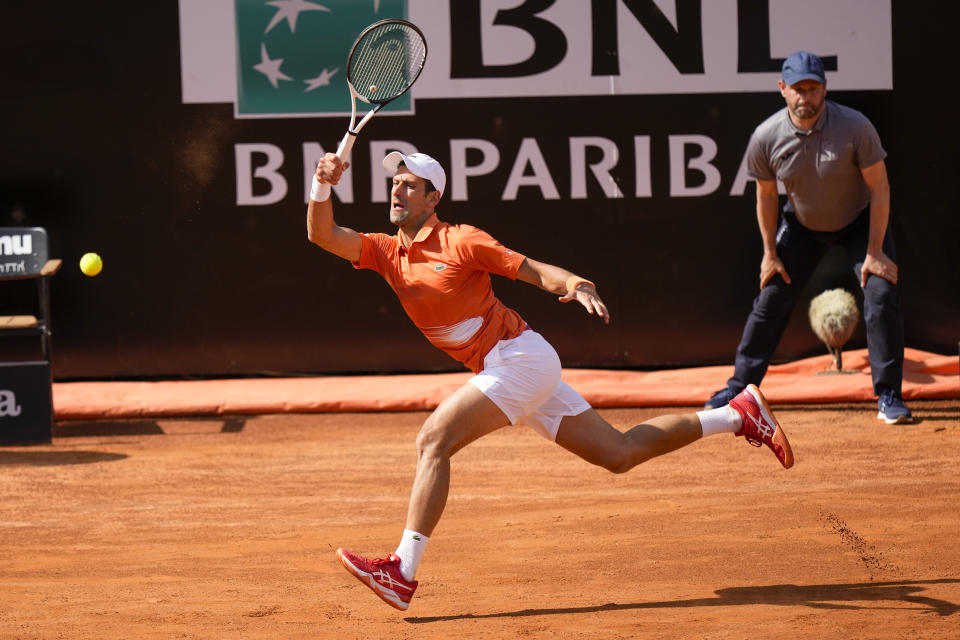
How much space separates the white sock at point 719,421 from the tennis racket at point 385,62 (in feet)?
5.36

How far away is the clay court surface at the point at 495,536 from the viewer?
12.8 ft

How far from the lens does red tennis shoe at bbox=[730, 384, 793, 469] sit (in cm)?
469

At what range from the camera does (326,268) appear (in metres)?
8.05

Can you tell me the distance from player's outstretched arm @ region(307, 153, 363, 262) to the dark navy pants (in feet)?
10.0

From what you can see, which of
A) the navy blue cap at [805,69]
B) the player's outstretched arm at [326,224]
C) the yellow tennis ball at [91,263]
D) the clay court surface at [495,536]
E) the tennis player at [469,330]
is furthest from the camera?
the yellow tennis ball at [91,263]

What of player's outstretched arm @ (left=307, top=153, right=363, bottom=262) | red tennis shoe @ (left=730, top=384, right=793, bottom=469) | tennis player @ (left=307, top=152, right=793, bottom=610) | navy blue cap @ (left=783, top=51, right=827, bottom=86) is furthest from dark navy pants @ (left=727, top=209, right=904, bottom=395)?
player's outstretched arm @ (left=307, top=153, right=363, bottom=262)

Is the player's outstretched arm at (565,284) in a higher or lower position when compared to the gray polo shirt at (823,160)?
lower

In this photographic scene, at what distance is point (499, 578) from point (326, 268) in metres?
4.03

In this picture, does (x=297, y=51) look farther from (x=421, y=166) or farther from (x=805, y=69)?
(x=421, y=166)

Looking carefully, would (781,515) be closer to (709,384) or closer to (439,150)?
(709,384)

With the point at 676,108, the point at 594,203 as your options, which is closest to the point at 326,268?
the point at 594,203

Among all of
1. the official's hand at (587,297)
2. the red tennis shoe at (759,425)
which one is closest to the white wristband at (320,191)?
the official's hand at (587,297)

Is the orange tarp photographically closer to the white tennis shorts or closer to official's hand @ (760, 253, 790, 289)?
official's hand @ (760, 253, 790, 289)

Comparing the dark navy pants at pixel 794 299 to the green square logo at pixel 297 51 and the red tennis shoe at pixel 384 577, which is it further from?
the red tennis shoe at pixel 384 577
